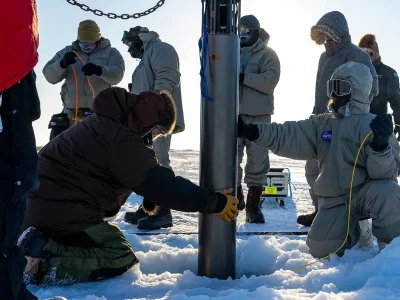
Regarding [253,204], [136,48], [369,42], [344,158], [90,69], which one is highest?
[369,42]

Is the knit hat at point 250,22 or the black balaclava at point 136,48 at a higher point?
the knit hat at point 250,22

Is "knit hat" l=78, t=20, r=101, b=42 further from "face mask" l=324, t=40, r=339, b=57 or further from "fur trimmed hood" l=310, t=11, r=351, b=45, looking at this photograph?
"face mask" l=324, t=40, r=339, b=57

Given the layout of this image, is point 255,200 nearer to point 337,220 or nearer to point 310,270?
point 337,220

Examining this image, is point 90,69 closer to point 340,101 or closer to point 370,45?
point 340,101

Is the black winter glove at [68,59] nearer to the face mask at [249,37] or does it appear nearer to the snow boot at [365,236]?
the face mask at [249,37]

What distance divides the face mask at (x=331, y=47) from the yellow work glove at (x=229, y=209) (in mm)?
2411

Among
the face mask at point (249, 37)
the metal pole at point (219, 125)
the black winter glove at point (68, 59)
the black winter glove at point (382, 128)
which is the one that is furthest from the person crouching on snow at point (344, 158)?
the black winter glove at point (68, 59)

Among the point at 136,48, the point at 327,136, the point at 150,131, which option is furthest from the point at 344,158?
the point at 136,48

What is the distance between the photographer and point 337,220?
11.5 feet

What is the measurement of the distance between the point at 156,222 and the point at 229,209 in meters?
1.83

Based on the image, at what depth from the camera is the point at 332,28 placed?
467 centimetres

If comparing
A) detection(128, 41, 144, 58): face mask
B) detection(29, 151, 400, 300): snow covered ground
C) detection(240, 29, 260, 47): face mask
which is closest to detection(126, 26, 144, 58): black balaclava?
detection(128, 41, 144, 58): face mask

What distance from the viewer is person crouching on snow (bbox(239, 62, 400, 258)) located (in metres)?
3.32

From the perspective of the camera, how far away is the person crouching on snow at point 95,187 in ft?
8.92
